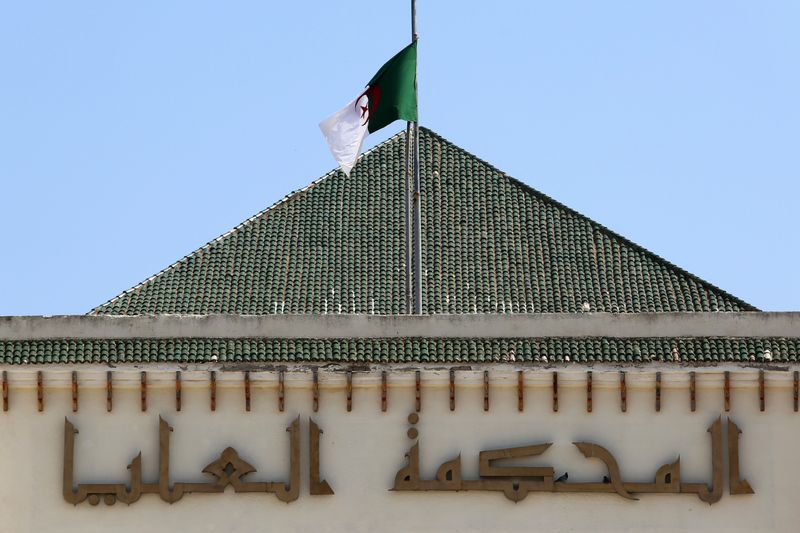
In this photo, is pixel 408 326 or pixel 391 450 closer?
pixel 391 450

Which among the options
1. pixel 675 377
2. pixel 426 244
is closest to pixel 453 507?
pixel 675 377

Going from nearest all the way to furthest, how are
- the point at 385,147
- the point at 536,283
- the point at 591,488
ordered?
the point at 591,488 < the point at 536,283 < the point at 385,147

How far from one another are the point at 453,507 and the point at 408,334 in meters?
1.49

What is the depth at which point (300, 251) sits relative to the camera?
22453mm

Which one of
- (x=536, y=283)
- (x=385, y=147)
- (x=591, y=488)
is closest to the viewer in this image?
(x=591, y=488)

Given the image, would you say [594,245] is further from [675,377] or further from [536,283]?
[675,377]

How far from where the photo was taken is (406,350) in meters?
18.3

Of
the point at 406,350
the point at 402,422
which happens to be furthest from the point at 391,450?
the point at 406,350

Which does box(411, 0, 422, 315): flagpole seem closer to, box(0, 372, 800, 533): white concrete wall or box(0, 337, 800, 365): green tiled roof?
box(0, 337, 800, 365): green tiled roof

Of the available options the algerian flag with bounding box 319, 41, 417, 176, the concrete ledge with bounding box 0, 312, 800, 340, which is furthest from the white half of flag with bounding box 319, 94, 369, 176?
the concrete ledge with bounding box 0, 312, 800, 340

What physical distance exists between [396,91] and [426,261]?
2897 mm

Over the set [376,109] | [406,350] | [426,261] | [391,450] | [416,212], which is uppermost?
[376,109]

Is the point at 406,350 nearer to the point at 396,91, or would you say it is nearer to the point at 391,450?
the point at 391,450

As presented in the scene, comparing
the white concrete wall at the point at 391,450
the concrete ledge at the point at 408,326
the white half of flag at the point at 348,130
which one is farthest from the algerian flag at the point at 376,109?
the white concrete wall at the point at 391,450
